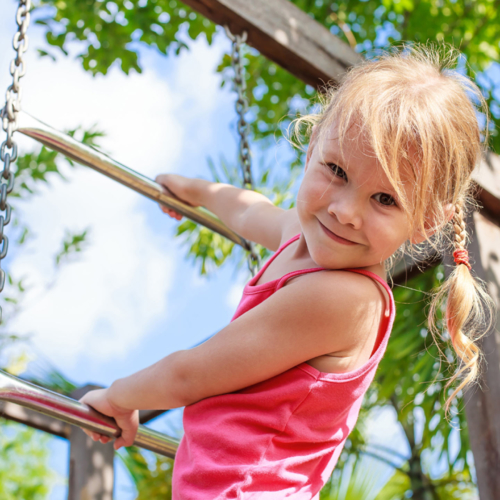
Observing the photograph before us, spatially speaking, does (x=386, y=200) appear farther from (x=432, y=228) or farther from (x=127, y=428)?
(x=127, y=428)

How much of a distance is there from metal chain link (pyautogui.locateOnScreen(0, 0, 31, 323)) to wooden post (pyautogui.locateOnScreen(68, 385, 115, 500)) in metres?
1.22

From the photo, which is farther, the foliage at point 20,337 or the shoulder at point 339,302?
the foliage at point 20,337

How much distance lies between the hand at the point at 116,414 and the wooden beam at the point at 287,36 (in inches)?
44.4

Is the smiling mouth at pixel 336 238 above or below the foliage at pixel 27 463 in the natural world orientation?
below

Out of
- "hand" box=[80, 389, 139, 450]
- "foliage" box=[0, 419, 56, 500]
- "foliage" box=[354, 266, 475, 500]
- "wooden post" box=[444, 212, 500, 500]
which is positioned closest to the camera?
"hand" box=[80, 389, 139, 450]

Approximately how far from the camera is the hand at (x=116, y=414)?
1.14 meters

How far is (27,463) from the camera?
812 cm

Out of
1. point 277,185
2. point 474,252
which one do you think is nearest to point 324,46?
point 474,252

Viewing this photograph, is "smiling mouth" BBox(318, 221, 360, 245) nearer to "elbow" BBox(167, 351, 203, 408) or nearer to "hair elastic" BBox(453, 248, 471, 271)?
"hair elastic" BBox(453, 248, 471, 271)

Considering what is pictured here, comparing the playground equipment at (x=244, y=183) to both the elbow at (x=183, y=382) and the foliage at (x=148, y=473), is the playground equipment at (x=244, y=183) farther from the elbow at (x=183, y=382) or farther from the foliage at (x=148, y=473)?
the foliage at (x=148, y=473)

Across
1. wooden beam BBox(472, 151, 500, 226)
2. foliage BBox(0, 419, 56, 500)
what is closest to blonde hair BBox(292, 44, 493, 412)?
wooden beam BBox(472, 151, 500, 226)

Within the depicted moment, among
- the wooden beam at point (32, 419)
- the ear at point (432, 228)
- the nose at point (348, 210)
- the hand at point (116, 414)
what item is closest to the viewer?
the nose at point (348, 210)

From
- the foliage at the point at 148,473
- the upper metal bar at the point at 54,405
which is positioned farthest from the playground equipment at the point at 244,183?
the foliage at the point at 148,473

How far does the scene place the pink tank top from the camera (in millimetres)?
956
